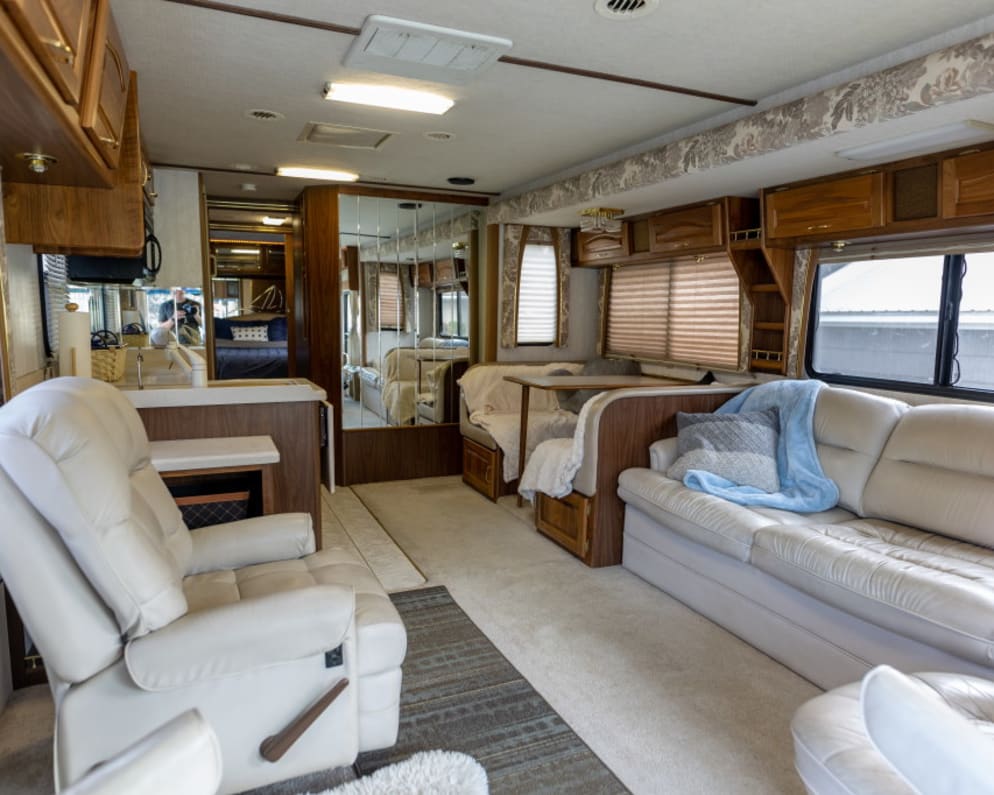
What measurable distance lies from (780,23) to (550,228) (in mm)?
3165

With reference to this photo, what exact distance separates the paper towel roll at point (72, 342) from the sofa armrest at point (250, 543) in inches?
40.7

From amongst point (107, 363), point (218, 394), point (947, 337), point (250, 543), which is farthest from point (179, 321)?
point (947, 337)

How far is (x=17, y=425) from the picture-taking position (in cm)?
135

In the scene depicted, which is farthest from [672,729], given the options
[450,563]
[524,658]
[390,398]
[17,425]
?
[390,398]

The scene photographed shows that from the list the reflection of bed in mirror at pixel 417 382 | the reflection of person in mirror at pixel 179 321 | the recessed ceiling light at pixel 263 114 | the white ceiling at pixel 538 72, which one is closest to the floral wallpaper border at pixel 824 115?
Result: the white ceiling at pixel 538 72

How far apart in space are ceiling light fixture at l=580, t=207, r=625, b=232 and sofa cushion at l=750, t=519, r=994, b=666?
238 centimetres

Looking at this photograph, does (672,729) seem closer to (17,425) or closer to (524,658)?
(524,658)

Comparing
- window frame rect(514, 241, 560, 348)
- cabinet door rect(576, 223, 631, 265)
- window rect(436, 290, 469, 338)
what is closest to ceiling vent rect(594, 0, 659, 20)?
cabinet door rect(576, 223, 631, 265)

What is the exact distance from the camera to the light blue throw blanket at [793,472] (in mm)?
2906

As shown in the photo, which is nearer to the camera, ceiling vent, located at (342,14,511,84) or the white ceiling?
the white ceiling

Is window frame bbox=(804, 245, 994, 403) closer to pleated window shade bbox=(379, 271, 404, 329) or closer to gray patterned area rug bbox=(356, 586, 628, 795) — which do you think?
gray patterned area rug bbox=(356, 586, 628, 795)

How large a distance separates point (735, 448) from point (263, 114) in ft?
9.03

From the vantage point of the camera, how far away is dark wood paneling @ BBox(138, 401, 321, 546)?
306cm

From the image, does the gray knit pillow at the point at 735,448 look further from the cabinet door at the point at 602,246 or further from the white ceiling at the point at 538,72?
the cabinet door at the point at 602,246
